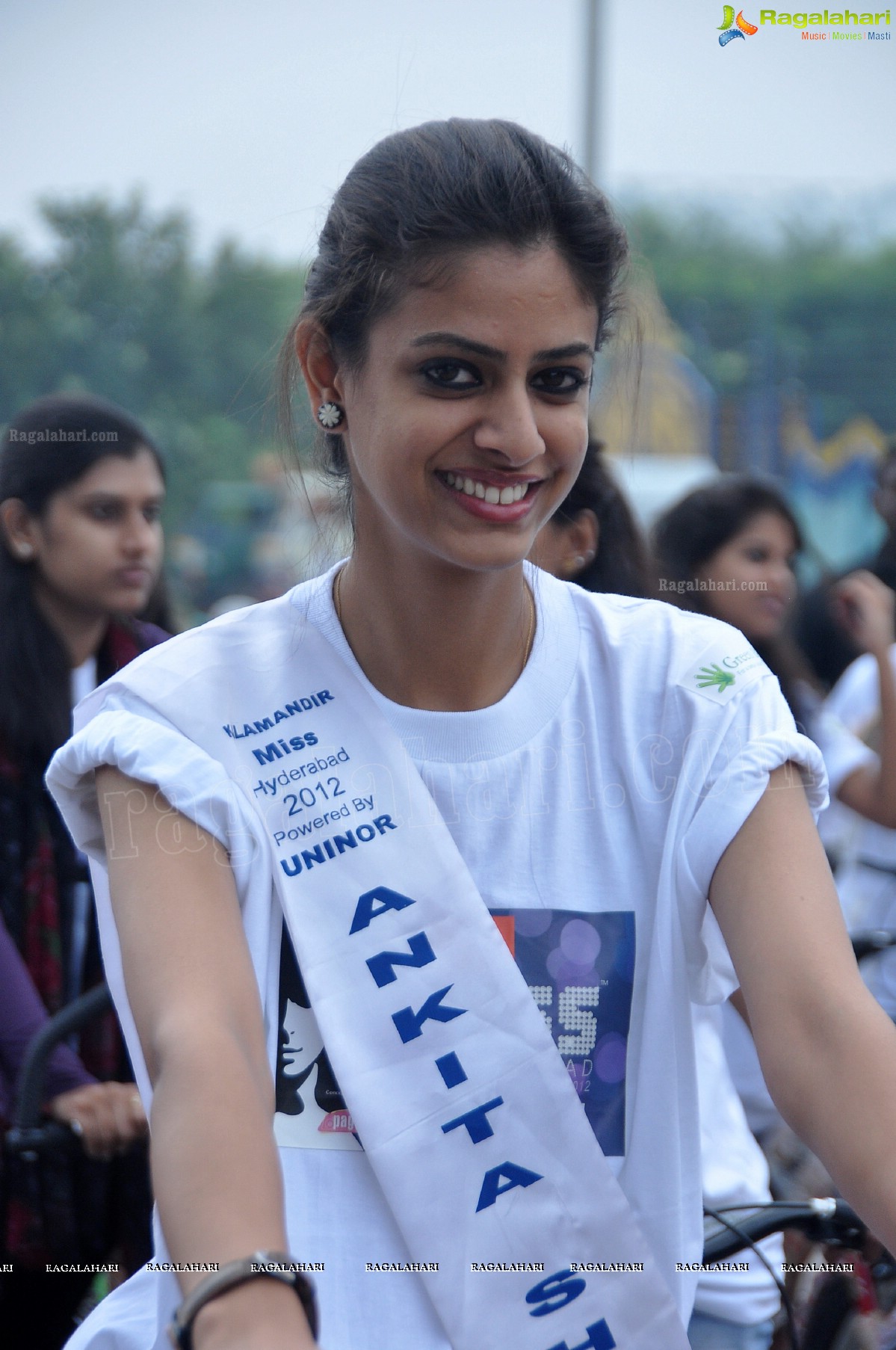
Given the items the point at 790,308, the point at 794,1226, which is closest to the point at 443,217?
the point at 794,1226

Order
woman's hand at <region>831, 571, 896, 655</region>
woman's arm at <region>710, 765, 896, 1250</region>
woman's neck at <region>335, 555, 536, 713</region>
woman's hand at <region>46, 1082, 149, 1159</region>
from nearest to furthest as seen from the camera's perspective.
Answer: woman's arm at <region>710, 765, 896, 1250</region>, woman's neck at <region>335, 555, 536, 713</region>, woman's hand at <region>46, 1082, 149, 1159</region>, woman's hand at <region>831, 571, 896, 655</region>

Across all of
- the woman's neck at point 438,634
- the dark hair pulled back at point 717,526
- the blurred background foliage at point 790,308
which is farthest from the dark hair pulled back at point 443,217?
the blurred background foliage at point 790,308

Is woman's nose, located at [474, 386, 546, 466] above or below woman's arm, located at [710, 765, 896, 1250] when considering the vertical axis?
above

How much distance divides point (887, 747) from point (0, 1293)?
99.4 inches

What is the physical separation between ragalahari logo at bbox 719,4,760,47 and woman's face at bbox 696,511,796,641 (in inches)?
46.9

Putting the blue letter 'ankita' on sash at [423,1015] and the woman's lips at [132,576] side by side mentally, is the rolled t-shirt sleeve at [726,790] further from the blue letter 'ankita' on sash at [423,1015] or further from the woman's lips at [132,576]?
the woman's lips at [132,576]

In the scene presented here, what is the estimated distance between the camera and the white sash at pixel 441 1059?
151cm

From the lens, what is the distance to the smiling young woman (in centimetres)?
147

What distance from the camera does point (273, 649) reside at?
1.70 m

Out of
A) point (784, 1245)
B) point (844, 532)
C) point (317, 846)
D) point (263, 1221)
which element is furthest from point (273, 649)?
point (844, 532)

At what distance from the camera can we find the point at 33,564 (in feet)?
9.75

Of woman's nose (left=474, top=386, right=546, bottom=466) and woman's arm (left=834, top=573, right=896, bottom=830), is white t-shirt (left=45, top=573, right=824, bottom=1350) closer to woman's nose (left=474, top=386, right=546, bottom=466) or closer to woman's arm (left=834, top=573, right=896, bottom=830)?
woman's nose (left=474, top=386, right=546, bottom=466)

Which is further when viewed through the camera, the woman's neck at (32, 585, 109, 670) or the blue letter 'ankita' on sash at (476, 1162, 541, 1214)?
the woman's neck at (32, 585, 109, 670)

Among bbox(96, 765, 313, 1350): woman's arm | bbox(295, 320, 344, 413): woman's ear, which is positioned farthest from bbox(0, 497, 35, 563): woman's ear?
bbox(96, 765, 313, 1350): woman's arm
